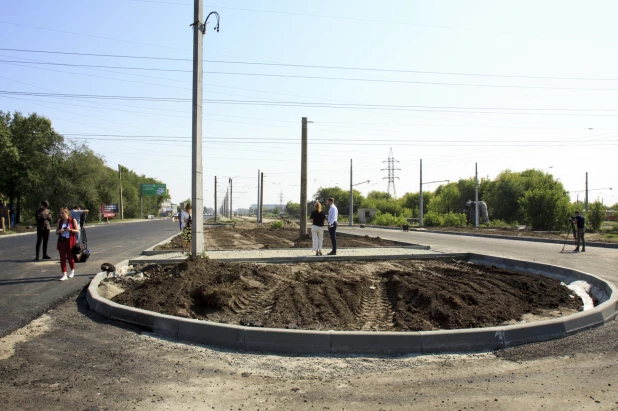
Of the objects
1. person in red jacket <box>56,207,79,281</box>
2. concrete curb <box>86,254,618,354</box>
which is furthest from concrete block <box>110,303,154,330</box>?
person in red jacket <box>56,207,79,281</box>

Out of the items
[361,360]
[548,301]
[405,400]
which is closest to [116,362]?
[361,360]

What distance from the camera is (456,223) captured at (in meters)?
50.9

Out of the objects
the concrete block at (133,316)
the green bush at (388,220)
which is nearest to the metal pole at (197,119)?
the concrete block at (133,316)

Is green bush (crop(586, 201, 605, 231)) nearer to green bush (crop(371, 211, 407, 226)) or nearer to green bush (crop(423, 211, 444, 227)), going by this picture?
green bush (crop(423, 211, 444, 227))

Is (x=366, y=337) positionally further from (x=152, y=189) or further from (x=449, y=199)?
(x=152, y=189)

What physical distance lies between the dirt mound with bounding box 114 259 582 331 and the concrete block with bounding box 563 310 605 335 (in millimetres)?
814

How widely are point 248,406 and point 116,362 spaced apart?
6.26ft

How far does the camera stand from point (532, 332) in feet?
19.0

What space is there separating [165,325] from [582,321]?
216 inches

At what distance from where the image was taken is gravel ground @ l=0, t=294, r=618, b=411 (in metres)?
4.00

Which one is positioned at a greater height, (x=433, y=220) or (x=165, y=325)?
(x=433, y=220)

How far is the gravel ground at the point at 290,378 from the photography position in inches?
158

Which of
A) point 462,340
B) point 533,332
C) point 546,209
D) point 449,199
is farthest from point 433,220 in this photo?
point 462,340

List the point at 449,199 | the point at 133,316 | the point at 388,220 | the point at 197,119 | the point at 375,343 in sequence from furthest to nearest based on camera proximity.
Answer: the point at 449,199 → the point at 388,220 → the point at 197,119 → the point at 133,316 → the point at 375,343
